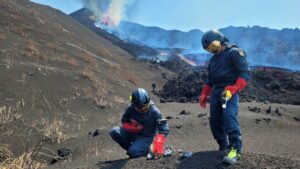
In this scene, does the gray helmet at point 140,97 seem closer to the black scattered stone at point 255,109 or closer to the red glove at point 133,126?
the red glove at point 133,126

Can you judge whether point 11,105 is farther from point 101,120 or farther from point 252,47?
point 252,47

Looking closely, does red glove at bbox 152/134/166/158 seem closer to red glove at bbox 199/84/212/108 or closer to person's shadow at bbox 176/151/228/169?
person's shadow at bbox 176/151/228/169

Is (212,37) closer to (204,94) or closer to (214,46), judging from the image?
(214,46)

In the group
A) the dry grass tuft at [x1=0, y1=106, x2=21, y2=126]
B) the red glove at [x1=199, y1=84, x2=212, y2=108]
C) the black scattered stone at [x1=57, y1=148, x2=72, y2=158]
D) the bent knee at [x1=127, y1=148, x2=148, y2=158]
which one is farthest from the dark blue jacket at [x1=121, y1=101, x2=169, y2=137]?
the dry grass tuft at [x1=0, y1=106, x2=21, y2=126]

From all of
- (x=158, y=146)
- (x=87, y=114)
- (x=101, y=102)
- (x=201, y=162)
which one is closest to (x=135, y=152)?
(x=158, y=146)

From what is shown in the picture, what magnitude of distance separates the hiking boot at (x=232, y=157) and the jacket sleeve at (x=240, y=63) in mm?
1053

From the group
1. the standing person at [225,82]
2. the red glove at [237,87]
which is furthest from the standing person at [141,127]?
the red glove at [237,87]

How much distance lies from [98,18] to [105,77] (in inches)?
2259

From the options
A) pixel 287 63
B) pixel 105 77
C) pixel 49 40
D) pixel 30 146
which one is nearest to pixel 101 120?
pixel 30 146

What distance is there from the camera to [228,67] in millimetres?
7176

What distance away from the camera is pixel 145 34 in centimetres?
9238

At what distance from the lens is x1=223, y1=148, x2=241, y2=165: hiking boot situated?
20.5 ft

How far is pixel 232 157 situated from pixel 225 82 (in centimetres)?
126

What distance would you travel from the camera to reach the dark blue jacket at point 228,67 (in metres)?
7.00
